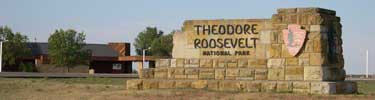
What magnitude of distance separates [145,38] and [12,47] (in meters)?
32.3

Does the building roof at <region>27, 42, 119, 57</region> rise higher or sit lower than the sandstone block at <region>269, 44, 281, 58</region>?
higher

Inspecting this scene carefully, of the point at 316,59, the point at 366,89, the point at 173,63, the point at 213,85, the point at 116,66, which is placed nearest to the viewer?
the point at 316,59

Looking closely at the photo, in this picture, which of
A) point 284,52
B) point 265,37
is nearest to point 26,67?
point 265,37

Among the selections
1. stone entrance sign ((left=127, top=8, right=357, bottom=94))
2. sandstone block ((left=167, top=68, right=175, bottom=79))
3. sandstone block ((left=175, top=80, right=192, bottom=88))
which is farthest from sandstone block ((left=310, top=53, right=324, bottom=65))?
sandstone block ((left=167, top=68, right=175, bottom=79))

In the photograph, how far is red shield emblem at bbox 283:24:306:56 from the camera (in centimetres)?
1919

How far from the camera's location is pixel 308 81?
19094 mm

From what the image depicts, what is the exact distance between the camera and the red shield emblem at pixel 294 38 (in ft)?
63.0

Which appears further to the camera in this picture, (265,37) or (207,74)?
(207,74)

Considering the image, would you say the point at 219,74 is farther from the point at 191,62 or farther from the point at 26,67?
the point at 26,67

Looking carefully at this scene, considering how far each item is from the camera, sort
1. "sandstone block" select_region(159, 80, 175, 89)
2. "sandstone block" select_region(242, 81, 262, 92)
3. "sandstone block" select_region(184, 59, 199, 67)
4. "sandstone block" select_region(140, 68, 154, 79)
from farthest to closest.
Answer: "sandstone block" select_region(140, 68, 154, 79), "sandstone block" select_region(184, 59, 199, 67), "sandstone block" select_region(159, 80, 175, 89), "sandstone block" select_region(242, 81, 262, 92)

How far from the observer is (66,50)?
76125 millimetres

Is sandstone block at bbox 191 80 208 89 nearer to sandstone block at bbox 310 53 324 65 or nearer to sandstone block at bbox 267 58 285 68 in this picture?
sandstone block at bbox 267 58 285 68

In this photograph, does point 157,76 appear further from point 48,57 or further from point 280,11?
point 48,57

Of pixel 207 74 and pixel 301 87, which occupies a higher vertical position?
pixel 207 74
